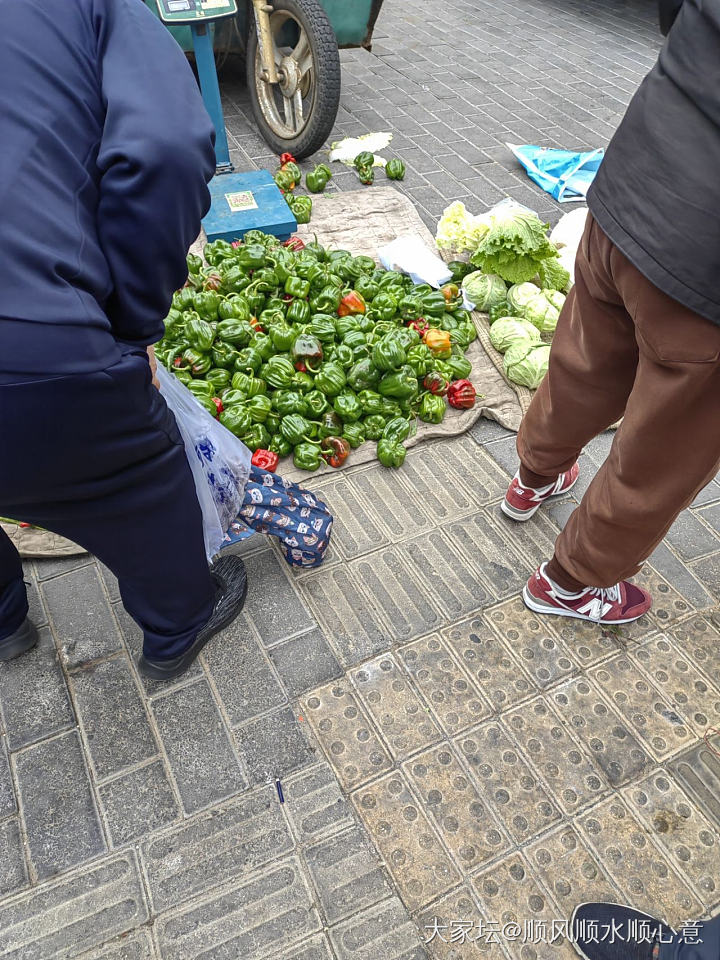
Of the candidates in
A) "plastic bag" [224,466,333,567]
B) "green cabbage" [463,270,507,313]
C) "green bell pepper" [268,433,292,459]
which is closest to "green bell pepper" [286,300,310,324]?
"green bell pepper" [268,433,292,459]

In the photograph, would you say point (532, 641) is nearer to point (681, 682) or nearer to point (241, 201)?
A: point (681, 682)

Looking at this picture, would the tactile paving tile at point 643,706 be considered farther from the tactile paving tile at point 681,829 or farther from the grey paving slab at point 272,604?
the grey paving slab at point 272,604

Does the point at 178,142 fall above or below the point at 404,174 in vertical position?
above

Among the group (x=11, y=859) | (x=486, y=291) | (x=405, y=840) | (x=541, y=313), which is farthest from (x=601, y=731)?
(x=486, y=291)

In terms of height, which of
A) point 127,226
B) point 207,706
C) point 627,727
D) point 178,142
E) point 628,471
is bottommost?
point 207,706

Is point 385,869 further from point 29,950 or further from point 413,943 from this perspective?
point 29,950

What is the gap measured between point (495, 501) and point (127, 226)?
79.7 inches

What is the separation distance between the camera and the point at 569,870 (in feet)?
6.28

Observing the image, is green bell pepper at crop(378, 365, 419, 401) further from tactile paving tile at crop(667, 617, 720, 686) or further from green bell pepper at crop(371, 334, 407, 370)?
tactile paving tile at crop(667, 617, 720, 686)

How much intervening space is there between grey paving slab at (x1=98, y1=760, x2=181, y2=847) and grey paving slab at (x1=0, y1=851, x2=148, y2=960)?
80 millimetres

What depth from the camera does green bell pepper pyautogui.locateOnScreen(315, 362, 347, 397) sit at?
3053 millimetres

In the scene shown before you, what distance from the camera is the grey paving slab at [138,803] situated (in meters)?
1.96

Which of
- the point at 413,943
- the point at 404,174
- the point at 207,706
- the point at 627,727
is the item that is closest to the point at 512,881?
the point at 413,943

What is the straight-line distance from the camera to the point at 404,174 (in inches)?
196
